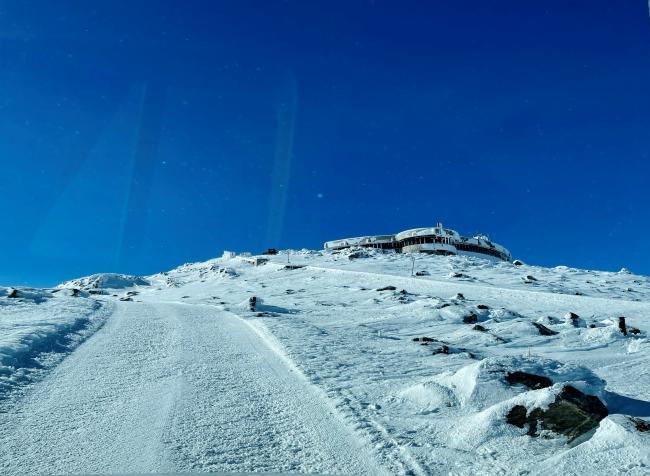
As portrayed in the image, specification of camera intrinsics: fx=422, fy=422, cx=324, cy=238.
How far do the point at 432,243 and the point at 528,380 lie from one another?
259 ft

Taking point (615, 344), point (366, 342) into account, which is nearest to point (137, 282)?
point (366, 342)

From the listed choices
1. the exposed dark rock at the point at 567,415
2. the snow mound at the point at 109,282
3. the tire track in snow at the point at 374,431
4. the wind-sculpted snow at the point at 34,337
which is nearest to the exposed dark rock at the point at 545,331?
the tire track in snow at the point at 374,431

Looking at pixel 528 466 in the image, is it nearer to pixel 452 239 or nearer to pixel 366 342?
pixel 366 342

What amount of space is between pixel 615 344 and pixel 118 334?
15.7 m

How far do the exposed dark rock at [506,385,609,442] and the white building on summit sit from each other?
7733cm

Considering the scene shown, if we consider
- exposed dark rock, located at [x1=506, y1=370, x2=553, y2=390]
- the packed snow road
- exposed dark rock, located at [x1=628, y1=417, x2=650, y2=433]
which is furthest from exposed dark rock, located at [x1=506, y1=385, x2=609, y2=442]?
the packed snow road

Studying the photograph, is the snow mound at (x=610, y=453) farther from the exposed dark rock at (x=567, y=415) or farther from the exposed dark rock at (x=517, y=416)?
the exposed dark rock at (x=517, y=416)

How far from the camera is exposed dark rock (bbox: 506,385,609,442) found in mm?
5152

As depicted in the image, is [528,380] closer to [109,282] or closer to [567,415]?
[567,415]

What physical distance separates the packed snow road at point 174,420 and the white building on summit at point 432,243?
248 feet

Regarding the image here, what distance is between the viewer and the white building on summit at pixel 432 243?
8281 cm

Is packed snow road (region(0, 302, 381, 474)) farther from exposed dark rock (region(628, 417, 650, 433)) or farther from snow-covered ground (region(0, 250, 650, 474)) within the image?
exposed dark rock (region(628, 417, 650, 433))

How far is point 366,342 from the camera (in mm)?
13758

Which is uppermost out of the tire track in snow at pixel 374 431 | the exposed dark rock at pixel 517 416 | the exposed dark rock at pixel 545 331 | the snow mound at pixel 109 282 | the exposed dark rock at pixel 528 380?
the snow mound at pixel 109 282
